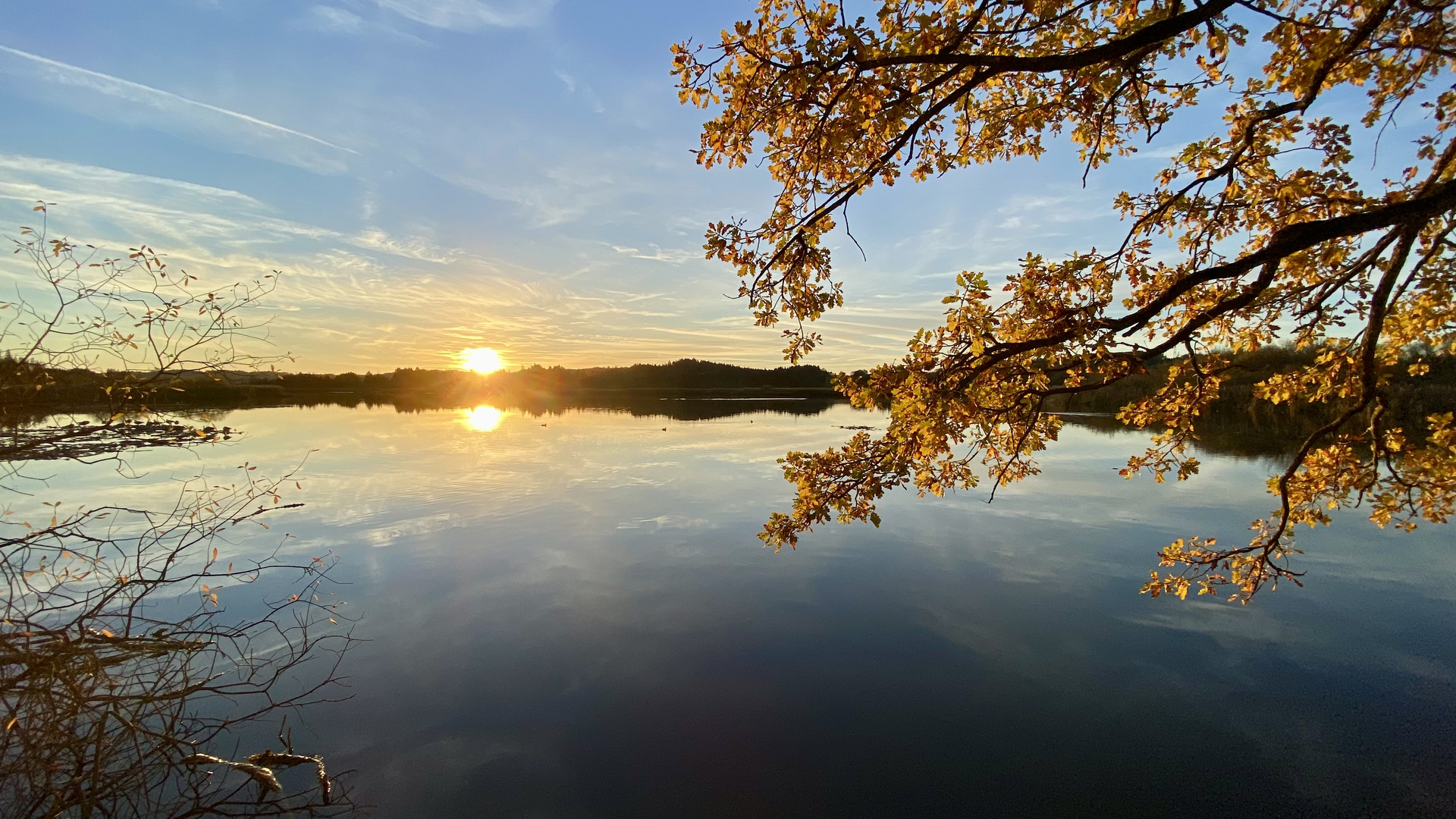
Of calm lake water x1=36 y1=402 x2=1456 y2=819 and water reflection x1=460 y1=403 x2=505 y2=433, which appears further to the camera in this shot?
water reflection x1=460 y1=403 x2=505 y2=433

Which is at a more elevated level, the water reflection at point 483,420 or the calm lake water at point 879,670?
the water reflection at point 483,420

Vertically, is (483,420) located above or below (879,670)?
above

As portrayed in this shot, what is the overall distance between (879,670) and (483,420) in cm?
4560

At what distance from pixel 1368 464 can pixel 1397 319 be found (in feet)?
4.58

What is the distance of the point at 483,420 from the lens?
48188 millimetres

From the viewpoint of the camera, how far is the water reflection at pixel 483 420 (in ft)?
132

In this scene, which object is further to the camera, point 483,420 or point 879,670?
point 483,420

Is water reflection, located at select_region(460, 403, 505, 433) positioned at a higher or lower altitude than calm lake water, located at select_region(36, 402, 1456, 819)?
higher

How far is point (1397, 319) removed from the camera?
19.5ft

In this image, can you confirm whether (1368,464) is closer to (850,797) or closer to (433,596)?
(850,797)

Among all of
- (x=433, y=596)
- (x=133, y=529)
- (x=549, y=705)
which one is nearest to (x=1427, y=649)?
(x=549, y=705)

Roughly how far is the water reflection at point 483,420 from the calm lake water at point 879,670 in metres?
25.5

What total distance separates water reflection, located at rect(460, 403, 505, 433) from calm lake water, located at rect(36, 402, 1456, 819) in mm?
25475

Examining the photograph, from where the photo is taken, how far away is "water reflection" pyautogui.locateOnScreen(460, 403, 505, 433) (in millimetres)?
40344
